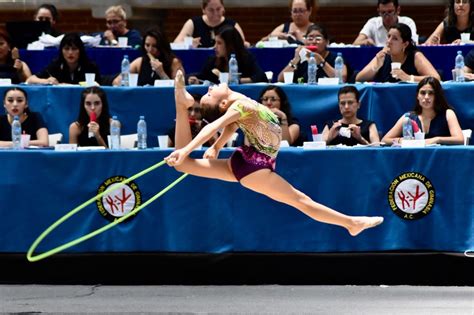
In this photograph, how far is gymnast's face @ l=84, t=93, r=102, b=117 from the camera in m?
9.82

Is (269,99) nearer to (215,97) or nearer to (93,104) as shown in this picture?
(93,104)

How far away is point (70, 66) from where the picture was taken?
1090 cm

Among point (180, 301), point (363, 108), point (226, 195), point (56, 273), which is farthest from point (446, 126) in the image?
point (56, 273)

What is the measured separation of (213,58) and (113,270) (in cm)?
256

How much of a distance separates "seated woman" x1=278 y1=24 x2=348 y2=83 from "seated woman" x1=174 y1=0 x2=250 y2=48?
103cm

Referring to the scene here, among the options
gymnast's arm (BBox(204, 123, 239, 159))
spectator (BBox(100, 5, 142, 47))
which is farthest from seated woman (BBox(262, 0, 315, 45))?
gymnast's arm (BBox(204, 123, 239, 159))

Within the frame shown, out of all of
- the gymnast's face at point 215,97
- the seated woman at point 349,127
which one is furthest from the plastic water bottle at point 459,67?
the gymnast's face at point 215,97

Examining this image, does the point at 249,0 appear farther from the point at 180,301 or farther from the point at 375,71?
the point at 180,301

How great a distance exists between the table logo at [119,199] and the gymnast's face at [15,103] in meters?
1.46

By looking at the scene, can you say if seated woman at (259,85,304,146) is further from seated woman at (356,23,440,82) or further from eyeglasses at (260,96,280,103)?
seated woman at (356,23,440,82)

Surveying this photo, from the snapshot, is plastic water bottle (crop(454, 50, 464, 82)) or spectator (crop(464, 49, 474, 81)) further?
spectator (crop(464, 49, 474, 81))

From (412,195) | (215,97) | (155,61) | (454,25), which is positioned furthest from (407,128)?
(155,61)

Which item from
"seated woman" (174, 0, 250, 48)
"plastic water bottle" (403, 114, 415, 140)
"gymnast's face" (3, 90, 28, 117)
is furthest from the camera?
"seated woman" (174, 0, 250, 48)

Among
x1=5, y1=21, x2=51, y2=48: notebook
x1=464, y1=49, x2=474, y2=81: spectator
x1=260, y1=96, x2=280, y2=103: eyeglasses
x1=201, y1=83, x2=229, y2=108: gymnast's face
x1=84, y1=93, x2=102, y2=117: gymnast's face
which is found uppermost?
x1=5, y1=21, x2=51, y2=48: notebook
